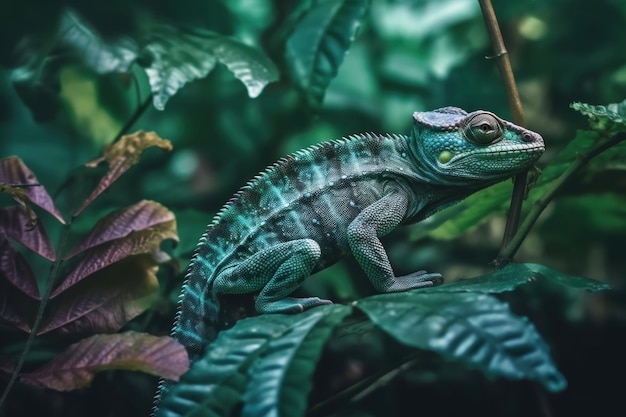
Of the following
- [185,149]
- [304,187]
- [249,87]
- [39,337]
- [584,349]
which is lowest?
[584,349]

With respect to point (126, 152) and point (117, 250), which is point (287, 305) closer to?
point (117, 250)

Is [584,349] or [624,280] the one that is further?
[624,280]

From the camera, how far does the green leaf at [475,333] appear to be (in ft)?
2.89

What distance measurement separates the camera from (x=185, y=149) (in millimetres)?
3443

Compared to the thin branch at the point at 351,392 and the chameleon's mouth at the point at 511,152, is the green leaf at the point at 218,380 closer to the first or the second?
the thin branch at the point at 351,392

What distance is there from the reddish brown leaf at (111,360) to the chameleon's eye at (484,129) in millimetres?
796

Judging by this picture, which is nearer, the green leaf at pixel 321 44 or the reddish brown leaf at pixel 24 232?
the reddish brown leaf at pixel 24 232

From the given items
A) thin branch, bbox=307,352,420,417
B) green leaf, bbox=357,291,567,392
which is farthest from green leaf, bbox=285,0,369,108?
green leaf, bbox=357,291,567,392

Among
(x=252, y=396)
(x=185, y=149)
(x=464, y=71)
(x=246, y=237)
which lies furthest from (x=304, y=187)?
(x=185, y=149)

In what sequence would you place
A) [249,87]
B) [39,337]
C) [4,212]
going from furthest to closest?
[249,87]
[4,212]
[39,337]

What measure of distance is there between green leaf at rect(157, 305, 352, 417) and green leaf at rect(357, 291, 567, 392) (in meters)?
0.11

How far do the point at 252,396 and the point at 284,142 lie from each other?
2132mm

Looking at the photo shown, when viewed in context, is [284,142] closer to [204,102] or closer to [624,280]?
[204,102]

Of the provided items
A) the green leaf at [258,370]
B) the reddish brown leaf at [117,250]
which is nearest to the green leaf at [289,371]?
the green leaf at [258,370]
